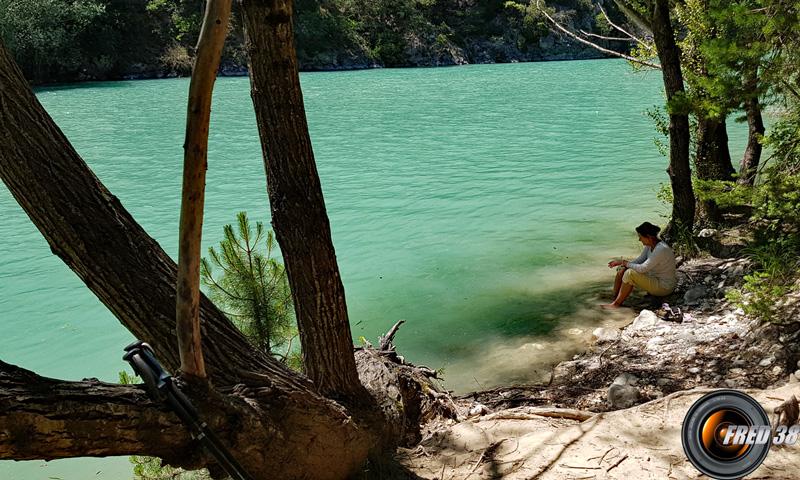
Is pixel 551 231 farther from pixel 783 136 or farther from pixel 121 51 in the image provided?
pixel 121 51

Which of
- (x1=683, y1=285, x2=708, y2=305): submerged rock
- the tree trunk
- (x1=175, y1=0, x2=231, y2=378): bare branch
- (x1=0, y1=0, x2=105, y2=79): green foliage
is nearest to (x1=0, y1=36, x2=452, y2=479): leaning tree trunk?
(x1=175, y1=0, x2=231, y2=378): bare branch

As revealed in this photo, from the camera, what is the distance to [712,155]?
8.60 meters

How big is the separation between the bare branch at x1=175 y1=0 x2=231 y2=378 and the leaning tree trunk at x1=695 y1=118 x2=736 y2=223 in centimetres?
772

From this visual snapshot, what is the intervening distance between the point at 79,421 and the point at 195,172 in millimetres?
864

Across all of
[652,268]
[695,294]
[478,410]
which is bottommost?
[478,410]

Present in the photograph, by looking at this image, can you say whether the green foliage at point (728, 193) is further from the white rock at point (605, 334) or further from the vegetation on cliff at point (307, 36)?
the vegetation on cliff at point (307, 36)

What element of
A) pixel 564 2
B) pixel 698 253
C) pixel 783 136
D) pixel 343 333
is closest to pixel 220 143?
pixel 698 253

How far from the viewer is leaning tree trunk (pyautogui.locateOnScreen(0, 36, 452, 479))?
209 cm

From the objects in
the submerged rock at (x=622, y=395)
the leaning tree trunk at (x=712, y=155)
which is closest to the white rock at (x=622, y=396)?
the submerged rock at (x=622, y=395)

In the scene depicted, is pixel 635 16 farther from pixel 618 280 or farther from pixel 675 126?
pixel 618 280

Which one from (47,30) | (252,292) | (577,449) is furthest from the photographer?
(47,30)

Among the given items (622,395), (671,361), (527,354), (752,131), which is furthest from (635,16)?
(622,395)

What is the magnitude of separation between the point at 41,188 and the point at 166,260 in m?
0.51

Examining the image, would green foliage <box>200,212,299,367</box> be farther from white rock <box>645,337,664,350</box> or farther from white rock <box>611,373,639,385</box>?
white rock <box>645,337,664,350</box>
